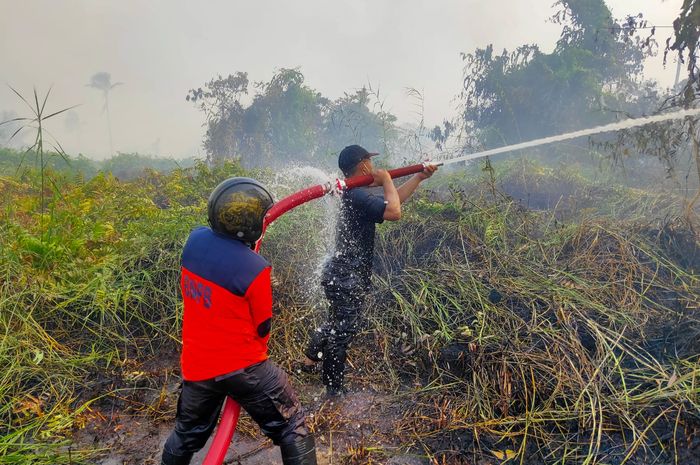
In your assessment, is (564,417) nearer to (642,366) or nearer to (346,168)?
(642,366)

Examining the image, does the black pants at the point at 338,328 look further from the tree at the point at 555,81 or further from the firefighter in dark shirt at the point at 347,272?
the tree at the point at 555,81

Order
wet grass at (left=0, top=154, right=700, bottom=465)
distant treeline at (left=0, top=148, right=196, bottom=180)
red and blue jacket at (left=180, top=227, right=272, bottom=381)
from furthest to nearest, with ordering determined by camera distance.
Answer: distant treeline at (left=0, top=148, right=196, bottom=180) < wet grass at (left=0, top=154, right=700, bottom=465) < red and blue jacket at (left=180, top=227, right=272, bottom=381)

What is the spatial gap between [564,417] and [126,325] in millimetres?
3621

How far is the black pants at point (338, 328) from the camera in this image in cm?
310

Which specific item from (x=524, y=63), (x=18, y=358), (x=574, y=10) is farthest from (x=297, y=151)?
(x=18, y=358)

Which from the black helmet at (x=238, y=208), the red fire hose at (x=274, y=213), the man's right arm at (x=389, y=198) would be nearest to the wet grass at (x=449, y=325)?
the red fire hose at (x=274, y=213)

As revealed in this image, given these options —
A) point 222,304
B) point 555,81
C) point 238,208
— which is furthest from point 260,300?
point 555,81

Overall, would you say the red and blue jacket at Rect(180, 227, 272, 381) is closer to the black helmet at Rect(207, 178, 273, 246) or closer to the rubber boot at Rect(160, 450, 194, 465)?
the black helmet at Rect(207, 178, 273, 246)

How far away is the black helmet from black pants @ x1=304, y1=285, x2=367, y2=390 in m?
1.30

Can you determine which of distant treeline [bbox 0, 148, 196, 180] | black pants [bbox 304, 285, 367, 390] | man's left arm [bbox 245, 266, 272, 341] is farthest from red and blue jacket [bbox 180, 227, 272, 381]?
distant treeline [bbox 0, 148, 196, 180]

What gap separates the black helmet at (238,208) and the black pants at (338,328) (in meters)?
1.30

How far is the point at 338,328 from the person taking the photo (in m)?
3.09

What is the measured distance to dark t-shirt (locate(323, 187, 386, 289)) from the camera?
3.09 meters

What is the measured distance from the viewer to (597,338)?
318cm
